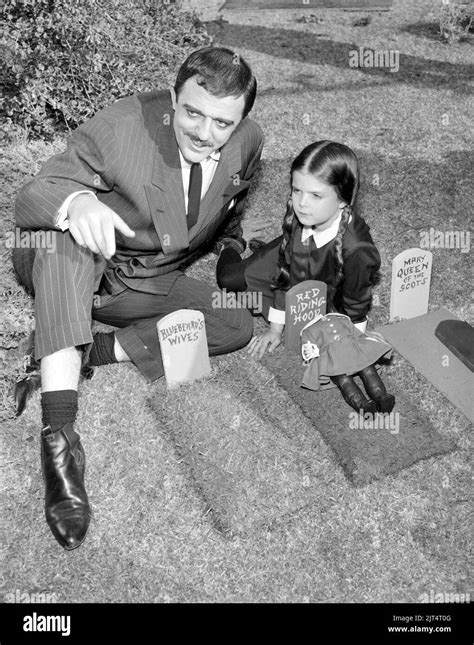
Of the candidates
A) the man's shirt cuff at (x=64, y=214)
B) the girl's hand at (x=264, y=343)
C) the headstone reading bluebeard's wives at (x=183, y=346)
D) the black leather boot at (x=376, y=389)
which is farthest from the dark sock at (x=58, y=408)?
the black leather boot at (x=376, y=389)

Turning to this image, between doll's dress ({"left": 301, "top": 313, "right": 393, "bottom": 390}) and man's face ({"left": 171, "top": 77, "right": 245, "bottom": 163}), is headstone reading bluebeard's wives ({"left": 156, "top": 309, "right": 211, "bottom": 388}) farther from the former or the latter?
man's face ({"left": 171, "top": 77, "right": 245, "bottom": 163})

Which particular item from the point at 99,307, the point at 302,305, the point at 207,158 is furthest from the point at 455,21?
the point at 99,307

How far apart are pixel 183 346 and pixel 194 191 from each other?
0.77 metres

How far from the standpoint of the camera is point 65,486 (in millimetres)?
2971

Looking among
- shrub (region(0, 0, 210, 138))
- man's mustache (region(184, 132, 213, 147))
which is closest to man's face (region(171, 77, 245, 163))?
man's mustache (region(184, 132, 213, 147))

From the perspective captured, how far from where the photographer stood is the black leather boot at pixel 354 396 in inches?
133

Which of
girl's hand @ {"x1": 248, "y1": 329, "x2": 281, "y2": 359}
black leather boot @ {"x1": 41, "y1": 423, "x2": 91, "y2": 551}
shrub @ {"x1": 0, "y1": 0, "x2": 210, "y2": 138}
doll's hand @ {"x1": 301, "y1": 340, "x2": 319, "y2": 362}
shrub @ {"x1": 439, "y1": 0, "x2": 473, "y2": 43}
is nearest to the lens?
black leather boot @ {"x1": 41, "y1": 423, "x2": 91, "y2": 551}

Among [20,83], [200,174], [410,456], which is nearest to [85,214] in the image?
[200,174]

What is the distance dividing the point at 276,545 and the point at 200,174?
1773 mm

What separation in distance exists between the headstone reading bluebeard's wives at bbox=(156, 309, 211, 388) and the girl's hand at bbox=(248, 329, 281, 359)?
1.10 ft

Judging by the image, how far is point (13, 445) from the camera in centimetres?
329

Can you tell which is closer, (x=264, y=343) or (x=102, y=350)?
(x=102, y=350)

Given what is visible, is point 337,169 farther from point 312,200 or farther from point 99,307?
point 99,307

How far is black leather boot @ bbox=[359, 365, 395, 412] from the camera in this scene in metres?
3.37
